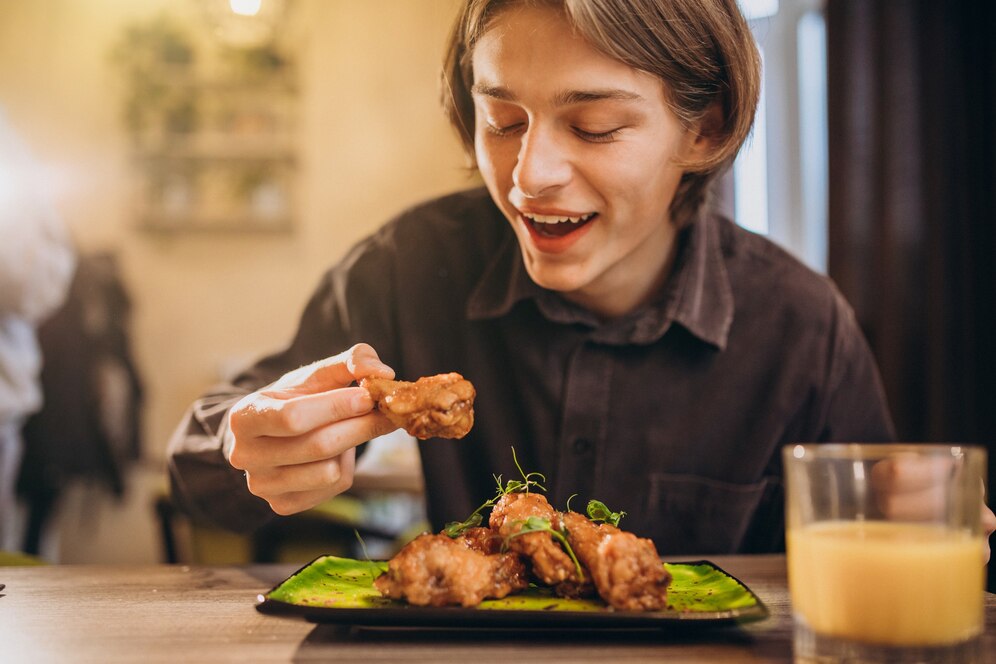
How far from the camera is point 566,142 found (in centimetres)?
153

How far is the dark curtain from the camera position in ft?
9.56

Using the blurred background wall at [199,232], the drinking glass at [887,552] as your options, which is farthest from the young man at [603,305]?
the blurred background wall at [199,232]

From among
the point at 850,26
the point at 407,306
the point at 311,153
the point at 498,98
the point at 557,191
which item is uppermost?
the point at 850,26

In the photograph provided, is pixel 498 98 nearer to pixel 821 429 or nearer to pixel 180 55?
pixel 821 429

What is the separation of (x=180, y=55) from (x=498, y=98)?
2.25 m

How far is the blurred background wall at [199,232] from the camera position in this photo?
127 inches

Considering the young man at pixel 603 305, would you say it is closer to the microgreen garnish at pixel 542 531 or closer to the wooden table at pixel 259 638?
the wooden table at pixel 259 638

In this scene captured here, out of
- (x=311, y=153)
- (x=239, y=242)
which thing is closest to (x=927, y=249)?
(x=311, y=153)

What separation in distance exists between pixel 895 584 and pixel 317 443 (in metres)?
0.74

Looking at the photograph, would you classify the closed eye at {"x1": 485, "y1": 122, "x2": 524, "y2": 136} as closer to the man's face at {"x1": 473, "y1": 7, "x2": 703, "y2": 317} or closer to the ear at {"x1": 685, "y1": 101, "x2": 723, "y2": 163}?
the man's face at {"x1": 473, "y1": 7, "x2": 703, "y2": 317}

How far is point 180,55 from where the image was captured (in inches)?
131

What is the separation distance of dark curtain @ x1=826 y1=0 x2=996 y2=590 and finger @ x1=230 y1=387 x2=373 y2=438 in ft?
8.01

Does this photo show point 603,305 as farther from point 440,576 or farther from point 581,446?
point 440,576

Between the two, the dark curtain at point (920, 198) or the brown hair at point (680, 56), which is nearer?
the brown hair at point (680, 56)
